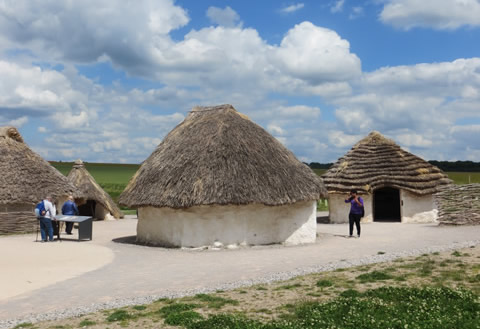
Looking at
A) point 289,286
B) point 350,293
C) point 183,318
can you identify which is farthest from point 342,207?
point 183,318

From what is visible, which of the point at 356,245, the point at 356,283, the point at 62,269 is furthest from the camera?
the point at 356,245

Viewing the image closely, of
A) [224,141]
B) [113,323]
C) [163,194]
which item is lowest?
[113,323]

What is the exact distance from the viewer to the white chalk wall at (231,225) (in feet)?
55.9

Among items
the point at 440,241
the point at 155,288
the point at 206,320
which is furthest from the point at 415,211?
the point at 206,320

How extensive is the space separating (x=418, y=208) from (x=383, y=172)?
282 cm

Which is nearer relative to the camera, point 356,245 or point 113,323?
point 113,323

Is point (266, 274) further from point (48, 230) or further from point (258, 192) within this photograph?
point (48, 230)

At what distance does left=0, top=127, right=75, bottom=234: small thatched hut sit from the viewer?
23969 millimetres

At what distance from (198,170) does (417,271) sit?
8829 millimetres

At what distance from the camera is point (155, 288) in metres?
10.5

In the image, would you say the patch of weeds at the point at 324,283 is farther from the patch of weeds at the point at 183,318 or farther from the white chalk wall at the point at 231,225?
the white chalk wall at the point at 231,225

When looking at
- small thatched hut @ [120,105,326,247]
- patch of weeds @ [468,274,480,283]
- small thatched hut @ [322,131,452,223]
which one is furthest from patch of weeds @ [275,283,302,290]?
small thatched hut @ [322,131,452,223]

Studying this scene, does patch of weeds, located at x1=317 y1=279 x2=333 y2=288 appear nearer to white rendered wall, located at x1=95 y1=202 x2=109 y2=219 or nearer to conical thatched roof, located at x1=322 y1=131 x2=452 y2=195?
conical thatched roof, located at x1=322 y1=131 x2=452 y2=195

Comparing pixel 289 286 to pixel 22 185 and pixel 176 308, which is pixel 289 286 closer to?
pixel 176 308
